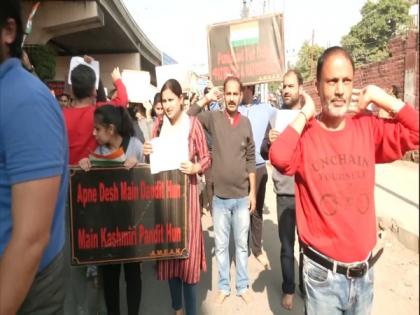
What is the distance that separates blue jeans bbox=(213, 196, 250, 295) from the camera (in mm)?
3639

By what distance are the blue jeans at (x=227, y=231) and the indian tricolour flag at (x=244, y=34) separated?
4.64 feet

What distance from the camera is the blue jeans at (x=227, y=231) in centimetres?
364

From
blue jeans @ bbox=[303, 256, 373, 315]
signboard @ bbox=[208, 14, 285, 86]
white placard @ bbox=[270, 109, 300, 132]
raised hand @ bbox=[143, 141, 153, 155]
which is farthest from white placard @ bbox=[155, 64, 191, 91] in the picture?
blue jeans @ bbox=[303, 256, 373, 315]

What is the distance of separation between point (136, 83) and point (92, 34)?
52.0 ft

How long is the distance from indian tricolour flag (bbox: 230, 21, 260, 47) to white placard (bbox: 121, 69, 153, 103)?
1.40m

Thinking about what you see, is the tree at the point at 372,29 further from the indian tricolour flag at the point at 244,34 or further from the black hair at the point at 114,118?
the black hair at the point at 114,118

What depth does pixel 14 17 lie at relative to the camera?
3.88ft

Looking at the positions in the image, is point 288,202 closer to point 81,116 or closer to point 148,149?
point 148,149

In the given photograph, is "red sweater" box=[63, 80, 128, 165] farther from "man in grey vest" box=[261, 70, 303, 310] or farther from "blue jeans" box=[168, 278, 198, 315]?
"man in grey vest" box=[261, 70, 303, 310]

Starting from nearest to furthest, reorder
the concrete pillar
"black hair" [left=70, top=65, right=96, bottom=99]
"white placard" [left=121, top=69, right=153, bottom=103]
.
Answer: "black hair" [left=70, top=65, right=96, bottom=99] → "white placard" [left=121, top=69, right=153, bottom=103] → the concrete pillar

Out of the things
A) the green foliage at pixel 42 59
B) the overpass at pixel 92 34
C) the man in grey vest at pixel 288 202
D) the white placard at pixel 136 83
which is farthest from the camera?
the overpass at pixel 92 34

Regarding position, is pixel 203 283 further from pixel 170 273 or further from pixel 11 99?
pixel 11 99

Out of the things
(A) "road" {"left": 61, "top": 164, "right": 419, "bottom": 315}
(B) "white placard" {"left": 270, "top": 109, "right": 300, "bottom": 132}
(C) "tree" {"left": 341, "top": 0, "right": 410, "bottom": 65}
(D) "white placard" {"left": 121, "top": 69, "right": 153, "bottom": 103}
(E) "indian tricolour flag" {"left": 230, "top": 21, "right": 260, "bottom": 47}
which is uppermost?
(C) "tree" {"left": 341, "top": 0, "right": 410, "bottom": 65}

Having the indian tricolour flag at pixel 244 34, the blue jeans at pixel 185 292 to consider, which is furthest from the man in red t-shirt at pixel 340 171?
the indian tricolour flag at pixel 244 34
